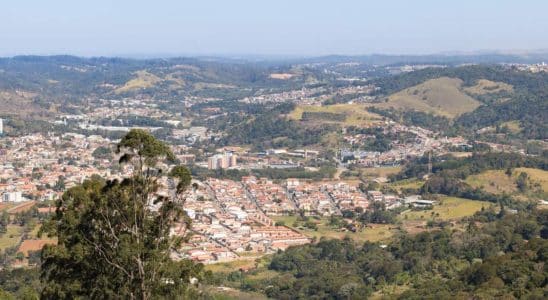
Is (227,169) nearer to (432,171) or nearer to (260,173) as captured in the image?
(260,173)

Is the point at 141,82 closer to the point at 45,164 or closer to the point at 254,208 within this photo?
the point at 45,164

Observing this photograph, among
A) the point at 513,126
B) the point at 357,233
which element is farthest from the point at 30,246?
the point at 513,126

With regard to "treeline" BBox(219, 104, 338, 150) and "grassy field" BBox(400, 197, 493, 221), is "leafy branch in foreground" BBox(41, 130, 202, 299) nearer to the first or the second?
"grassy field" BBox(400, 197, 493, 221)

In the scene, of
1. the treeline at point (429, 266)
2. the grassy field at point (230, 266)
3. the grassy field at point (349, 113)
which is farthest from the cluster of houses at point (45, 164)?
the grassy field at point (349, 113)

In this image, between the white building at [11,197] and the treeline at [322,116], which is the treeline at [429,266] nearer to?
the white building at [11,197]

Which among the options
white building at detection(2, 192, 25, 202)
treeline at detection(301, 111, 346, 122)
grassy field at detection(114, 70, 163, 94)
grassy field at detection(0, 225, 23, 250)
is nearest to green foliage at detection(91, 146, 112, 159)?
white building at detection(2, 192, 25, 202)

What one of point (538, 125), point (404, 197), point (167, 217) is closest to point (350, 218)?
point (404, 197)

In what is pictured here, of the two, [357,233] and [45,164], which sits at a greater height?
[357,233]
